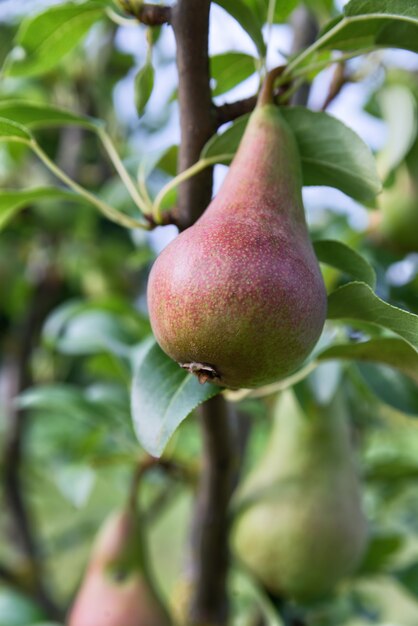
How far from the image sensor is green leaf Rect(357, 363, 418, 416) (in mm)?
A: 551

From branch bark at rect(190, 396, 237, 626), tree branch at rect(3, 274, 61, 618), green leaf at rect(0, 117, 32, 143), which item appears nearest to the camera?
green leaf at rect(0, 117, 32, 143)

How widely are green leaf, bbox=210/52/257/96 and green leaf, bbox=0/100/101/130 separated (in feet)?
0.27

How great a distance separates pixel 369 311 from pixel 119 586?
437mm

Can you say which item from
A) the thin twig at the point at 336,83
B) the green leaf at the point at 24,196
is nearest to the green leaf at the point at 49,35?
the green leaf at the point at 24,196

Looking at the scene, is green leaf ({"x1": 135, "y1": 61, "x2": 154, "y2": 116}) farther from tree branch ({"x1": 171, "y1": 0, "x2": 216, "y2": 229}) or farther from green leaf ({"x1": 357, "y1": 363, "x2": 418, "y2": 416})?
green leaf ({"x1": 357, "y1": 363, "x2": 418, "y2": 416})

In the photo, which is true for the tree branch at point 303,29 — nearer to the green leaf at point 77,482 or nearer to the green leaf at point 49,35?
the green leaf at point 49,35

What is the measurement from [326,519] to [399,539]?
20 centimetres

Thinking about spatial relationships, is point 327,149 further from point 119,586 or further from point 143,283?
point 143,283

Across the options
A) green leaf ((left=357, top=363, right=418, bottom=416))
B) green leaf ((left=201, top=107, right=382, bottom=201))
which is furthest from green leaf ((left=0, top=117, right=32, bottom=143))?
green leaf ((left=357, top=363, right=418, bottom=416))

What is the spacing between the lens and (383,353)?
15.0 inches

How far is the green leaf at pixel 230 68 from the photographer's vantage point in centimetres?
44

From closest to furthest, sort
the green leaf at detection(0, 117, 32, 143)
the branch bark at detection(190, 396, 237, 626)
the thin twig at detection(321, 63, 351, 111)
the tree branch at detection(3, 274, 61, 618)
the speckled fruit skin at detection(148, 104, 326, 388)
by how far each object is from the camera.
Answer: the speckled fruit skin at detection(148, 104, 326, 388) → the green leaf at detection(0, 117, 32, 143) → the branch bark at detection(190, 396, 237, 626) → the thin twig at detection(321, 63, 351, 111) → the tree branch at detection(3, 274, 61, 618)

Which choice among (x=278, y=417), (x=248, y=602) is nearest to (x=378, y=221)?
(x=278, y=417)

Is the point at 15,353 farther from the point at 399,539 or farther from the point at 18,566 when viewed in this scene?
the point at 399,539
